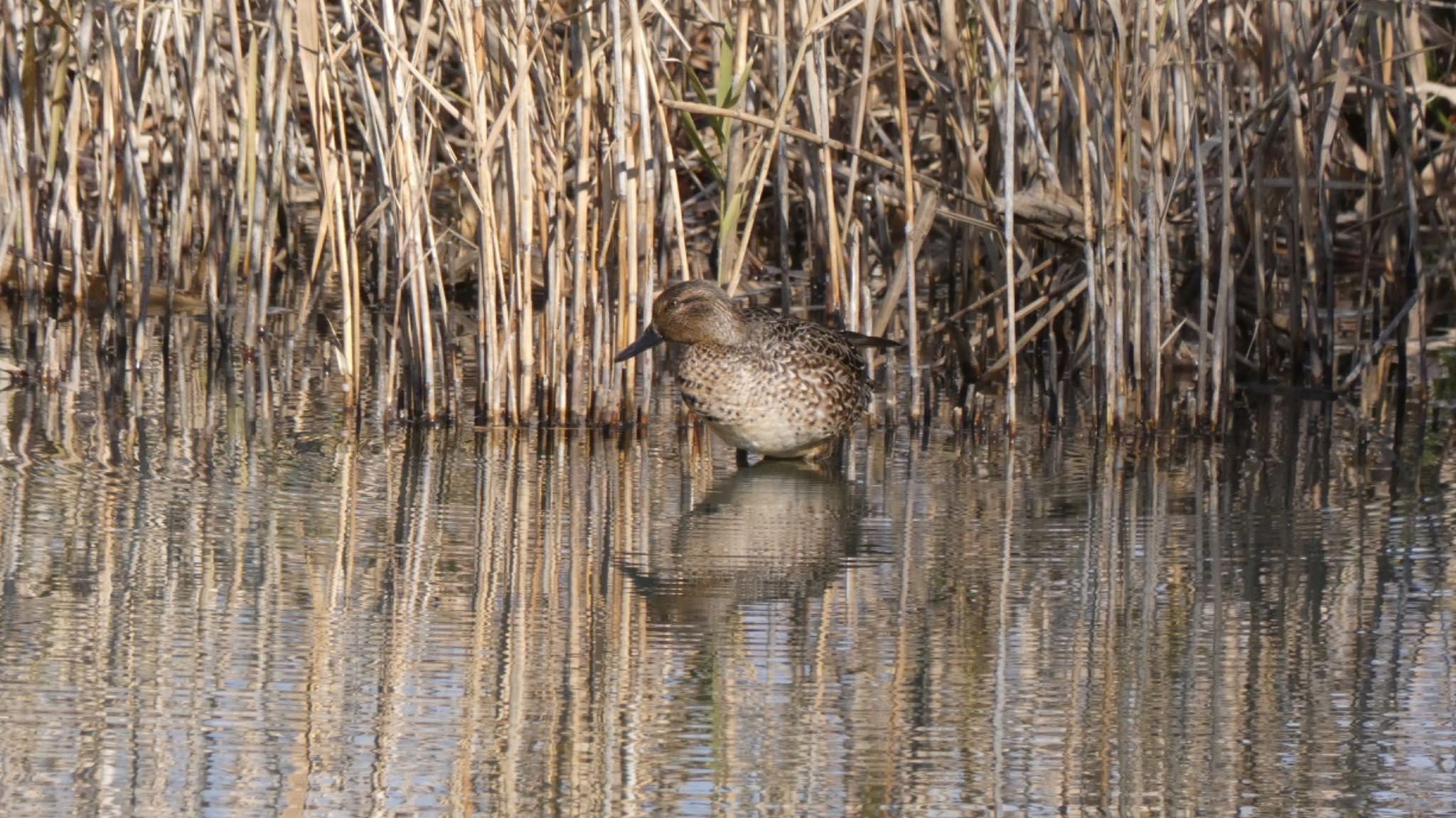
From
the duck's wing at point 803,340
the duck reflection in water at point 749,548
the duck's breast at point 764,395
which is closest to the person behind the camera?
the duck reflection in water at point 749,548

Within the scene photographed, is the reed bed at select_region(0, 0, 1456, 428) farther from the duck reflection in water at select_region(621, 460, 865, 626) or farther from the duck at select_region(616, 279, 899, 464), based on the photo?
the duck reflection in water at select_region(621, 460, 865, 626)

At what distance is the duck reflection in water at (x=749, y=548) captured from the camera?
4.93 meters

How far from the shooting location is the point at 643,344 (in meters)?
6.76

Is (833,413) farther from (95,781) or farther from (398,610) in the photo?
(95,781)

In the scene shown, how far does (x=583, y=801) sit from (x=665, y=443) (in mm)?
→ 3639

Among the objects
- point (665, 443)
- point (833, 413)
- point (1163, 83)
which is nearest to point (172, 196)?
point (665, 443)

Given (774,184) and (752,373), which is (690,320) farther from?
(774,184)

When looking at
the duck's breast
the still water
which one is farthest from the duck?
the still water

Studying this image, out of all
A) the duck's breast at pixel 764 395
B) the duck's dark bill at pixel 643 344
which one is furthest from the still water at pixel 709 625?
the duck's dark bill at pixel 643 344

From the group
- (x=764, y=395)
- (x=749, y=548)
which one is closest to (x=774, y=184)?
(x=764, y=395)

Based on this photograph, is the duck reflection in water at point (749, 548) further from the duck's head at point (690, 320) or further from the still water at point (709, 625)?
the duck's head at point (690, 320)

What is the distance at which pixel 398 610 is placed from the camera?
4.68 meters

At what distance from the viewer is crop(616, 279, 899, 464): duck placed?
6.68m

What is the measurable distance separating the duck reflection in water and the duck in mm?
150
